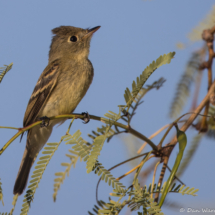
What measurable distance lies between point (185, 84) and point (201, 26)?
0.57 metres

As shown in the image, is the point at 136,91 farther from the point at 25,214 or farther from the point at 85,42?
the point at 85,42

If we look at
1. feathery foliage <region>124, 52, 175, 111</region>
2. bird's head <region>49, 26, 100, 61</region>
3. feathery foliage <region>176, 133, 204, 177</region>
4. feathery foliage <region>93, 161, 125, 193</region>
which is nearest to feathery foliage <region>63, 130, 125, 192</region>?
feathery foliage <region>93, 161, 125, 193</region>

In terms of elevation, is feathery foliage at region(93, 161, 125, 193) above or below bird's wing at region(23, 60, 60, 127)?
below

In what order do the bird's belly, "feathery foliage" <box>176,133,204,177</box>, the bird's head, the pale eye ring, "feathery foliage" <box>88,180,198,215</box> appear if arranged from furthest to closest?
1. the pale eye ring
2. the bird's head
3. the bird's belly
4. "feathery foliage" <box>176,133,204,177</box>
5. "feathery foliage" <box>88,180,198,215</box>

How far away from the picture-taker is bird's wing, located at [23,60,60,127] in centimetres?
346

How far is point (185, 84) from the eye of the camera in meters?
2.49

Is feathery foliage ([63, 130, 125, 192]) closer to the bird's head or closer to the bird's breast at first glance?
the bird's breast

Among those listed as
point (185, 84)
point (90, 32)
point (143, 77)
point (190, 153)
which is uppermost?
point (90, 32)

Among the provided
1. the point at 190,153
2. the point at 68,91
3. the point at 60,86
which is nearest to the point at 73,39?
the point at 60,86

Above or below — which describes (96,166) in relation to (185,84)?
below

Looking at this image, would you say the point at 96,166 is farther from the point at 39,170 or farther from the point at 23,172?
the point at 23,172

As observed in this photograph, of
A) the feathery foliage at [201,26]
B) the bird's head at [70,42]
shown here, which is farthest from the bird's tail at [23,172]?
the feathery foliage at [201,26]

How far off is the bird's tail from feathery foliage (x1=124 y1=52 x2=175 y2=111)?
6.81ft

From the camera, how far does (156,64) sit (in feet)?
5.72
